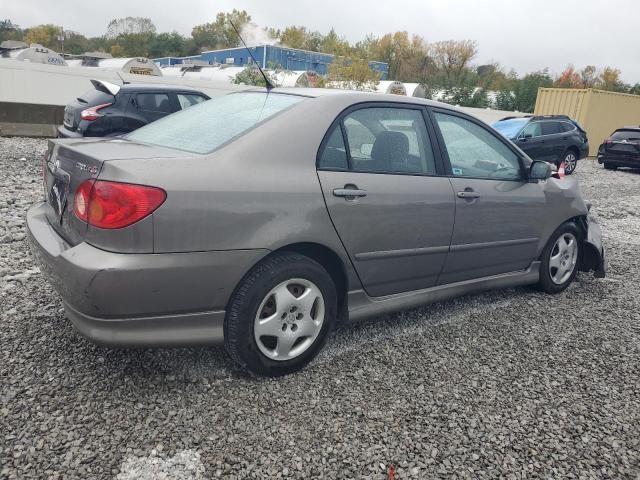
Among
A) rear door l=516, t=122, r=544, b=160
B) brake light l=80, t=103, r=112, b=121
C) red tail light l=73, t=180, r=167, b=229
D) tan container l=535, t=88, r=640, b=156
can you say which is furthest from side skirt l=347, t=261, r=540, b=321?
tan container l=535, t=88, r=640, b=156

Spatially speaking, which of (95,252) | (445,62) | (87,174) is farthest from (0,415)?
(445,62)

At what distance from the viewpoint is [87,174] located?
249 cm

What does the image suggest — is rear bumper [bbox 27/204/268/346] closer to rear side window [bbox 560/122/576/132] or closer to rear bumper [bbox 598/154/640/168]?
rear side window [bbox 560/122/576/132]

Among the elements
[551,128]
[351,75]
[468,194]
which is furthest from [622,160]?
[351,75]

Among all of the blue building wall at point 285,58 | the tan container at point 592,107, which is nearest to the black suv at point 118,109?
the tan container at point 592,107

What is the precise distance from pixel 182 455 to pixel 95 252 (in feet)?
3.13

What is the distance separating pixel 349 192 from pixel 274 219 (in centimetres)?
50

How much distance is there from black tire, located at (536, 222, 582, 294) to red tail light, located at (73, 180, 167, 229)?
3.23 meters

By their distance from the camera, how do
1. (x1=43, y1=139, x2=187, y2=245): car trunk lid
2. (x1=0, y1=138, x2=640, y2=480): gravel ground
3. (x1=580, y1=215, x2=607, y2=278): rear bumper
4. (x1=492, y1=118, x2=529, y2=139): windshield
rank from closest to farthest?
(x1=0, y1=138, x2=640, y2=480): gravel ground < (x1=43, y1=139, x2=187, y2=245): car trunk lid < (x1=580, y1=215, x2=607, y2=278): rear bumper < (x1=492, y1=118, x2=529, y2=139): windshield

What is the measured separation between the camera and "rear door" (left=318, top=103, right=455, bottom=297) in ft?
9.80

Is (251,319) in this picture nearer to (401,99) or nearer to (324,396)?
(324,396)

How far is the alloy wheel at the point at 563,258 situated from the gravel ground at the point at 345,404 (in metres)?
0.67

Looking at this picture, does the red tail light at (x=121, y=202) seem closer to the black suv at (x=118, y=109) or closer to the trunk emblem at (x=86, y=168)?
the trunk emblem at (x=86, y=168)

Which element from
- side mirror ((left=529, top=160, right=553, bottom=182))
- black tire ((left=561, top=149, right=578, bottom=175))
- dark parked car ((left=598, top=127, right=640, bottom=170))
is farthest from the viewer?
dark parked car ((left=598, top=127, right=640, bottom=170))
